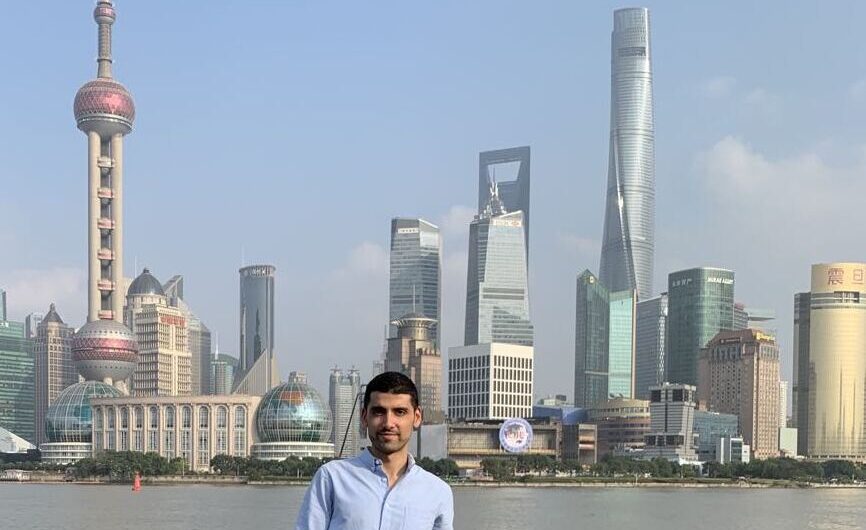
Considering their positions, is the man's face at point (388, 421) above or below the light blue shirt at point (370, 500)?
above

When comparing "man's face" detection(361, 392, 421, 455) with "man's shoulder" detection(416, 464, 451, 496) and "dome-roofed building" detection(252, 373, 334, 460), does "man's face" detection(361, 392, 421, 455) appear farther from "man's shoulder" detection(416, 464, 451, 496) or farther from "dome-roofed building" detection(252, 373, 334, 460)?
"dome-roofed building" detection(252, 373, 334, 460)

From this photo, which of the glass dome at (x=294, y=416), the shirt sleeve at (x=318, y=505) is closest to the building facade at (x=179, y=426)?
the glass dome at (x=294, y=416)

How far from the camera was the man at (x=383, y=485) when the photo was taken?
5.71m

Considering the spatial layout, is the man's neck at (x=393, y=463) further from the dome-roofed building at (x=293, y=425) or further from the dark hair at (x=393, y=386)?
the dome-roofed building at (x=293, y=425)

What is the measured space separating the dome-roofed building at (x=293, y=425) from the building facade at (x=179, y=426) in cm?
621

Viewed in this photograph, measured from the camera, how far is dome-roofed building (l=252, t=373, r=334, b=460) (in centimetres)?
18225

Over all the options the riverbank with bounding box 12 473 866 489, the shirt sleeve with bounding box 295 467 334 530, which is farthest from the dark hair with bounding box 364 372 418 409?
the riverbank with bounding box 12 473 866 489

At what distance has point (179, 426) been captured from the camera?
19575 cm

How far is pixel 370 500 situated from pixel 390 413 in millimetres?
379

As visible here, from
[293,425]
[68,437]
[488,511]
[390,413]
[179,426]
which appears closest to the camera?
[390,413]

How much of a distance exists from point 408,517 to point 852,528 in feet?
287

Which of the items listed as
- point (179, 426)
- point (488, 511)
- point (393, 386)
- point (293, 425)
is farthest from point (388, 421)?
point (179, 426)

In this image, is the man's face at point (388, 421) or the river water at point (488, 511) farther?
the river water at point (488, 511)

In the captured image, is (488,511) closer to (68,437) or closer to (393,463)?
(393,463)
